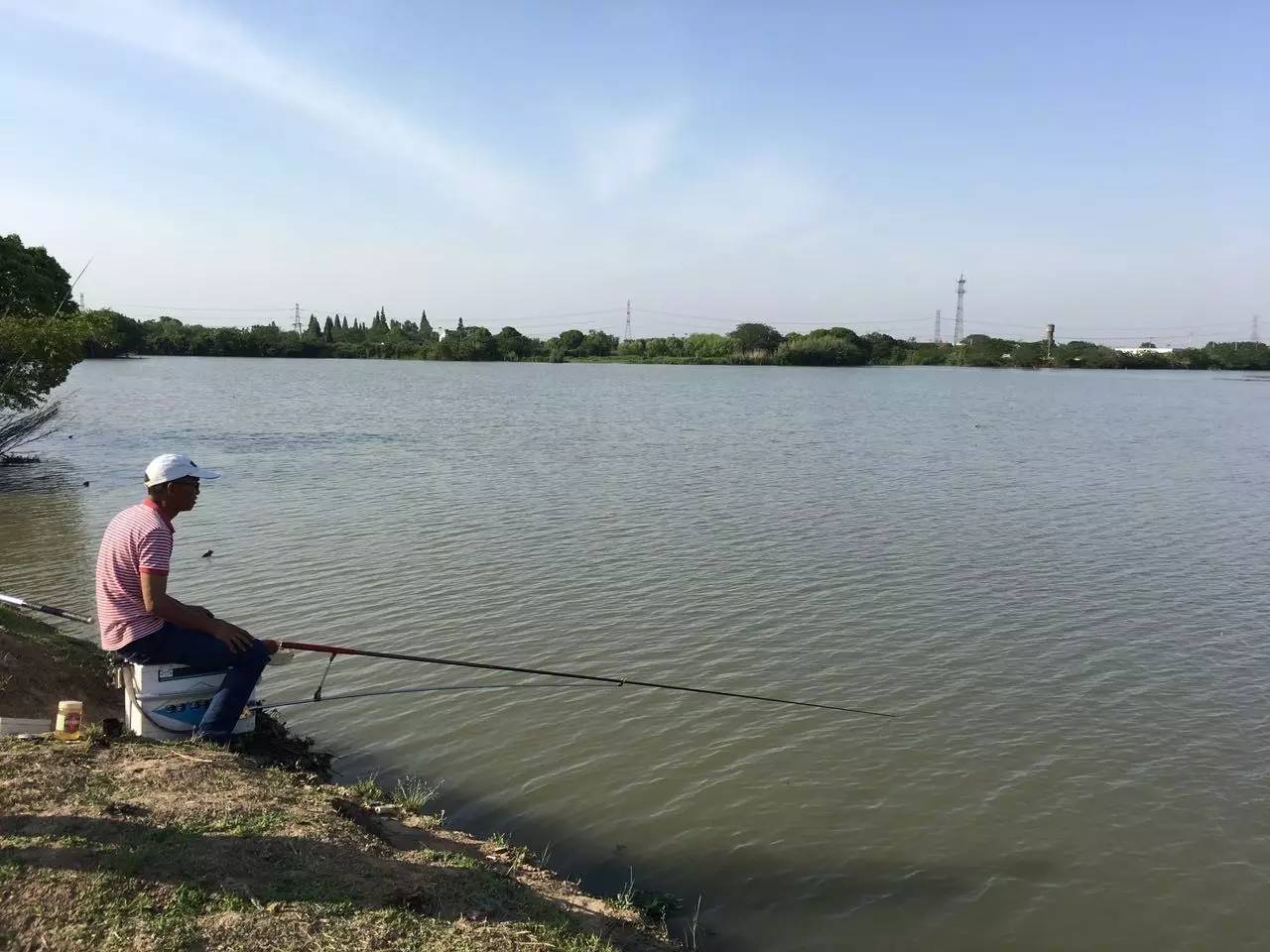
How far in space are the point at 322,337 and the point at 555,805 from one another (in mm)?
177050

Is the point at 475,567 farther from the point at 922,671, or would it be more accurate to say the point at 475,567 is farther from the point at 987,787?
the point at 987,787

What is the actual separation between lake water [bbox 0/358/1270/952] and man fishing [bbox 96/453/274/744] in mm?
2014

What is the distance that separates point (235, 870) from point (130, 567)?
250 centimetres

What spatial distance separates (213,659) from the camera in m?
6.35

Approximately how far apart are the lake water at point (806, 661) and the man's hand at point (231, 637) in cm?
188

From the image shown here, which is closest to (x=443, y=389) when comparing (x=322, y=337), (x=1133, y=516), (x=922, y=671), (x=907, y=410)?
(x=907, y=410)

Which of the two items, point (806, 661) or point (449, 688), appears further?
point (806, 661)

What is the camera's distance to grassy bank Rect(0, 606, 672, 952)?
4.04m

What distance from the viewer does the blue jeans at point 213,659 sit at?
620 cm

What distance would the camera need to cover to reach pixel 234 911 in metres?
4.14

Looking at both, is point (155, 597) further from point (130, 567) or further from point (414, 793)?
point (414, 793)

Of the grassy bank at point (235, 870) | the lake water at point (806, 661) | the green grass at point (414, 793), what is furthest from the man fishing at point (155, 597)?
the lake water at point (806, 661)

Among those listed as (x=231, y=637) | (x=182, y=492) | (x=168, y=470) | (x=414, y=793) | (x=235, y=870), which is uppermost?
(x=168, y=470)

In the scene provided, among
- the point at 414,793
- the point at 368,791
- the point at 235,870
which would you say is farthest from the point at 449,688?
the point at 235,870
